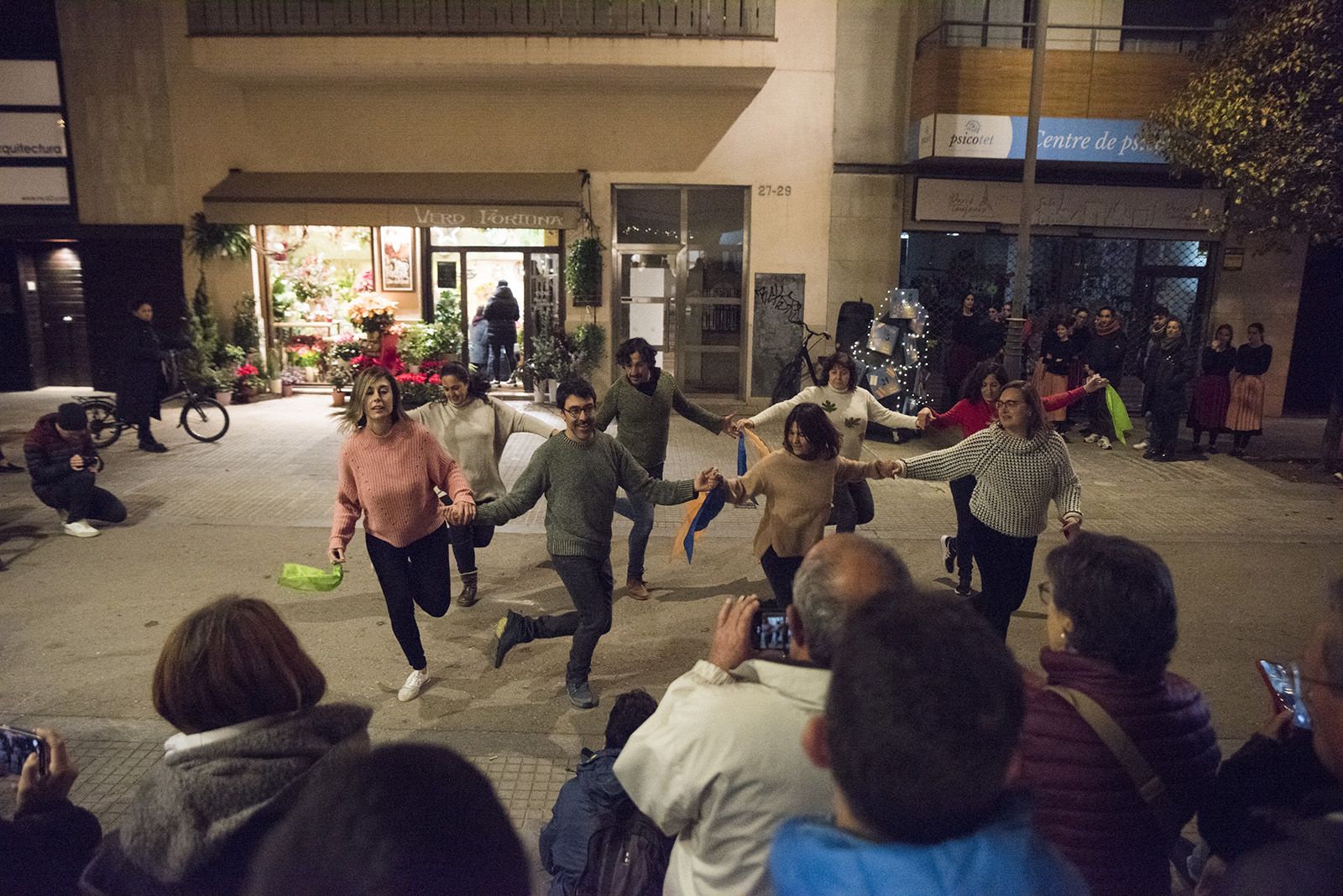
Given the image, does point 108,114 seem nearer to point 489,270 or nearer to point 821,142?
point 489,270

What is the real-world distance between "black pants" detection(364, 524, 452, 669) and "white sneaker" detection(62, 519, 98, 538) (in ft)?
14.8

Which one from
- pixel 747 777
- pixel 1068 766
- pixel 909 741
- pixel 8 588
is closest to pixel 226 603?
pixel 747 777

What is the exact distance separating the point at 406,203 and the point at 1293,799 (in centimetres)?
1411

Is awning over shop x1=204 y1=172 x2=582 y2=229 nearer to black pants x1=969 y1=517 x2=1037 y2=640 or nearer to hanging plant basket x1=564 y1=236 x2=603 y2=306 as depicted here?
hanging plant basket x1=564 y1=236 x2=603 y2=306

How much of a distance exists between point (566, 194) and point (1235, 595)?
10.7 meters

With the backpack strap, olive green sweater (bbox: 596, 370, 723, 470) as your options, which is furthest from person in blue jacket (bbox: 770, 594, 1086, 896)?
olive green sweater (bbox: 596, 370, 723, 470)

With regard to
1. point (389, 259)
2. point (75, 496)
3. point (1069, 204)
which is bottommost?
point (75, 496)

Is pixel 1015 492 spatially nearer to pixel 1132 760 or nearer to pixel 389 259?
pixel 1132 760

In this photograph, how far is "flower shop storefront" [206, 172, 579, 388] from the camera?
1428 cm

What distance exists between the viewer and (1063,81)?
1302 cm

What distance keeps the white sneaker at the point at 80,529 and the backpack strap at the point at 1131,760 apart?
8.44m

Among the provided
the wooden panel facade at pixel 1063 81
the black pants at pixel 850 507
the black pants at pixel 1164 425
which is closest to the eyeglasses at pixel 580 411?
the black pants at pixel 850 507

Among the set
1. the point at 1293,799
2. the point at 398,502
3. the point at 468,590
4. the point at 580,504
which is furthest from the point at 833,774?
the point at 468,590

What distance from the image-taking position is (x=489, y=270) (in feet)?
53.3
